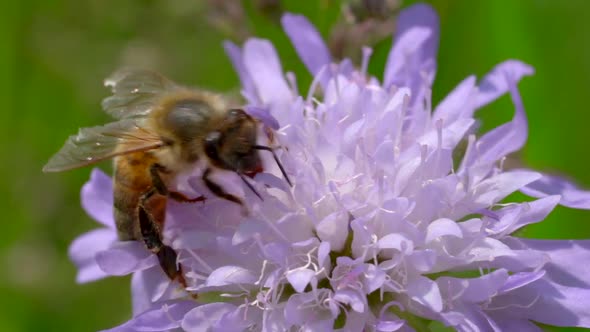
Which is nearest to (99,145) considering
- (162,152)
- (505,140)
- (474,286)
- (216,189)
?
(162,152)

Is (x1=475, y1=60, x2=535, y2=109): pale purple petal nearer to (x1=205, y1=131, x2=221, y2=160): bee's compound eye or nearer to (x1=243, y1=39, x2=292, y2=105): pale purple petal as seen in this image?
(x1=243, y1=39, x2=292, y2=105): pale purple petal

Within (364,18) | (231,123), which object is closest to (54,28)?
(364,18)

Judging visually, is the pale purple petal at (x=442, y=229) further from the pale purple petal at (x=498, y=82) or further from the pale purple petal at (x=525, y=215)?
the pale purple petal at (x=498, y=82)

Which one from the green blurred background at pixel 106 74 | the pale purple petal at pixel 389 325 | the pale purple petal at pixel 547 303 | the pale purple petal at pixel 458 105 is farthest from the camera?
the green blurred background at pixel 106 74

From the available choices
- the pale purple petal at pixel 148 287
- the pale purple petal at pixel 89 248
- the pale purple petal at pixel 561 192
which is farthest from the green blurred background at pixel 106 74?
the pale purple petal at pixel 148 287

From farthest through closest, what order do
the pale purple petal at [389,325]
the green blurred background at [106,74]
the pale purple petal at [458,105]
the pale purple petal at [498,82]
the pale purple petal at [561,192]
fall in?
the green blurred background at [106,74] < the pale purple petal at [498,82] < the pale purple petal at [458,105] < the pale purple petal at [561,192] < the pale purple petal at [389,325]

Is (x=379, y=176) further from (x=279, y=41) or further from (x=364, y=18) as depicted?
(x=279, y=41)

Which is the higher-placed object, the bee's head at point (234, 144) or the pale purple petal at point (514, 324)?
the bee's head at point (234, 144)
